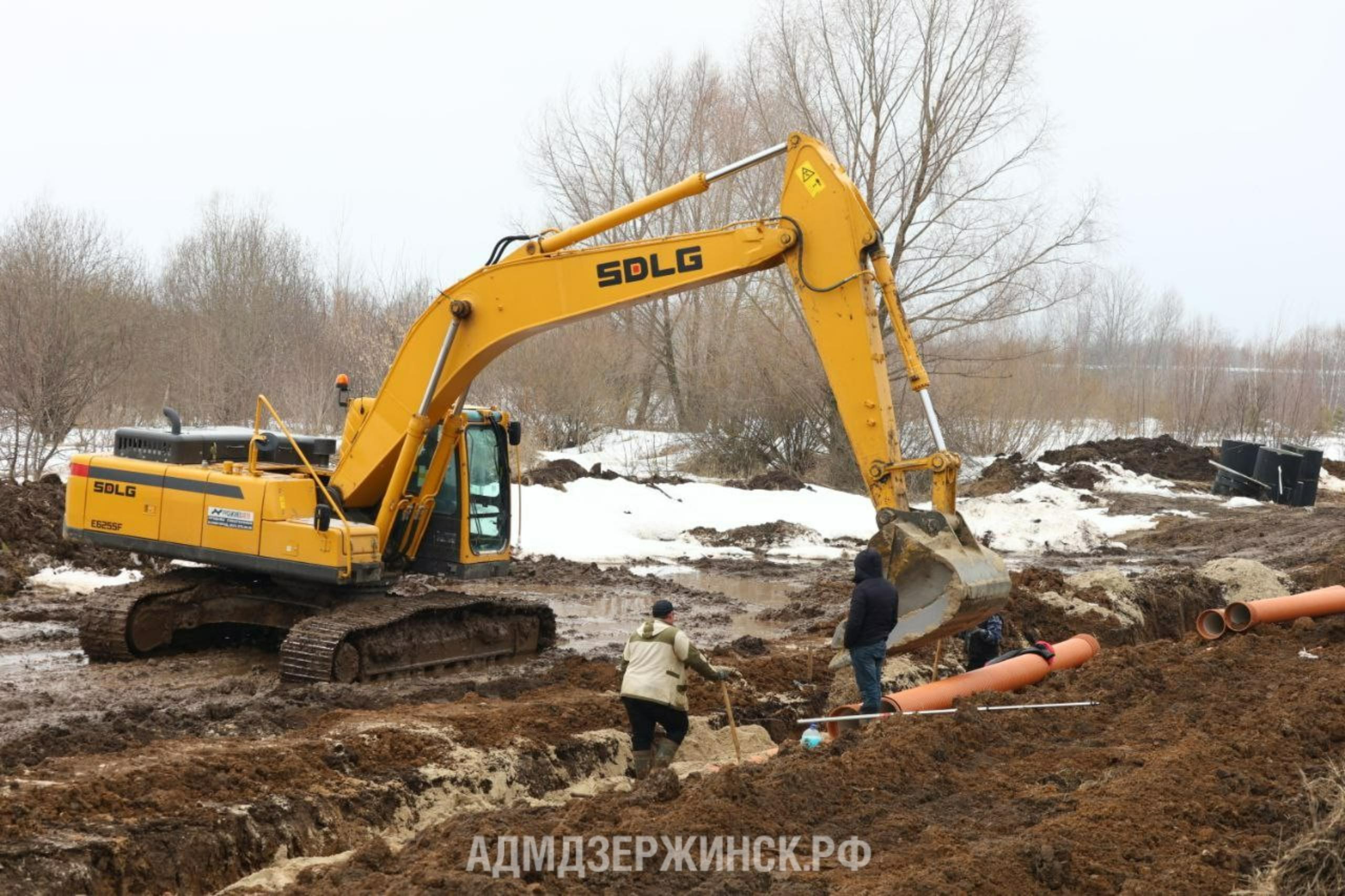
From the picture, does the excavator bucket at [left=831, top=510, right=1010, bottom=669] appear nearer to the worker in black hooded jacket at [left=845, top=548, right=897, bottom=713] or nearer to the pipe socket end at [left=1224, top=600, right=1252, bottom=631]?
the worker in black hooded jacket at [left=845, top=548, right=897, bottom=713]

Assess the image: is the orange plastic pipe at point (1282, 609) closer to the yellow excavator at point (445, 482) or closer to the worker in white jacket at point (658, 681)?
the yellow excavator at point (445, 482)

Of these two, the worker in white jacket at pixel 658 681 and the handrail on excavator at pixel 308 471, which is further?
the handrail on excavator at pixel 308 471

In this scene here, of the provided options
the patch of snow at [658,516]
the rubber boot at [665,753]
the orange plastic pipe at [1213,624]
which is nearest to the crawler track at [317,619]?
the rubber boot at [665,753]

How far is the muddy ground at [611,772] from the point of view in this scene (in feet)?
19.5

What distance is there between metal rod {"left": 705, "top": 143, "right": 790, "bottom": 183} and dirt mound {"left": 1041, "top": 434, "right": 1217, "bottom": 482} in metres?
27.0

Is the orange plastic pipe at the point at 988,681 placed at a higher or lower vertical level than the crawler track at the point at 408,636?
lower

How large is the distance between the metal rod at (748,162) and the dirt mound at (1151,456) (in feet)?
88.4

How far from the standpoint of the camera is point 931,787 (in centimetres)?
740

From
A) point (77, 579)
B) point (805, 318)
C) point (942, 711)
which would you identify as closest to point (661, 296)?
point (805, 318)

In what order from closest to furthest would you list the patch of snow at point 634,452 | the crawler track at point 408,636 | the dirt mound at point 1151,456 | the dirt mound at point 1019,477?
the crawler track at point 408,636 → the dirt mound at point 1019,477 → the patch of snow at point 634,452 → the dirt mound at point 1151,456

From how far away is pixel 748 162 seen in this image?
927cm

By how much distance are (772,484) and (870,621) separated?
18560 mm

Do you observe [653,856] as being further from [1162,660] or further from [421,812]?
[1162,660]

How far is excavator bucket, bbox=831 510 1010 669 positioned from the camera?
343 inches
